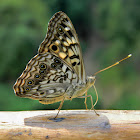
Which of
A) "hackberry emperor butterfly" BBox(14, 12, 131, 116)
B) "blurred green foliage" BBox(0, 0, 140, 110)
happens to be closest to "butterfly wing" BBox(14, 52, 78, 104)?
"hackberry emperor butterfly" BBox(14, 12, 131, 116)

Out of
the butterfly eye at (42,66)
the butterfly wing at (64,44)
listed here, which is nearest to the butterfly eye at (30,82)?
the butterfly eye at (42,66)

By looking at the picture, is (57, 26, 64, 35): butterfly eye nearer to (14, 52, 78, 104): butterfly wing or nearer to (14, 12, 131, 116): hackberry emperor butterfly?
(14, 12, 131, 116): hackberry emperor butterfly

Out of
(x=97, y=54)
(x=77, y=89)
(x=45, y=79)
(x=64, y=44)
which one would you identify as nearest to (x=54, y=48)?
(x=64, y=44)

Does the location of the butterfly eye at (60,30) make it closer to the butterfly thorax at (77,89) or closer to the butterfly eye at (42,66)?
the butterfly eye at (42,66)

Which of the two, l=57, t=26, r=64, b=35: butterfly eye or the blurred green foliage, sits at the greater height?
l=57, t=26, r=64, b=35: butterfly eye

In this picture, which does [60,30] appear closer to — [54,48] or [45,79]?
[54,48]

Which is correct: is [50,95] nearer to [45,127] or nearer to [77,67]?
[77,67]
